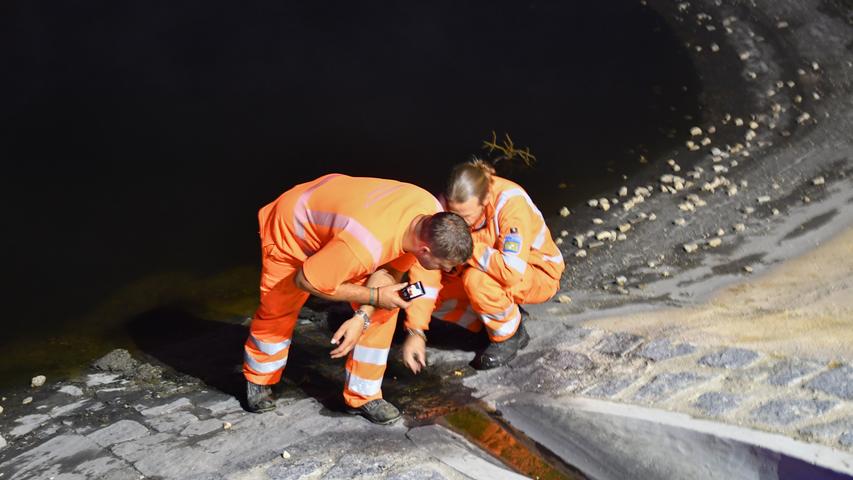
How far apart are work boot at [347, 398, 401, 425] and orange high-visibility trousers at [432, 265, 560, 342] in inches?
29.4

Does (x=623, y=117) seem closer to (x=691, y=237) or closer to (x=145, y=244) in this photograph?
(x=691, y=237)

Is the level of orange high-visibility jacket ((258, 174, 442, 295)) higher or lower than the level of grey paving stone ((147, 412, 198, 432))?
higher

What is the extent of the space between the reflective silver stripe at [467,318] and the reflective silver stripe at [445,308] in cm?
8

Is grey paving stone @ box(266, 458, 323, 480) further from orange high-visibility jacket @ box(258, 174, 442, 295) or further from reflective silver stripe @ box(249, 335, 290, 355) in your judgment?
orange high-visibility jacket @ box(258, 174, 442, 295)

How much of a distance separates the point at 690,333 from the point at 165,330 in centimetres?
313

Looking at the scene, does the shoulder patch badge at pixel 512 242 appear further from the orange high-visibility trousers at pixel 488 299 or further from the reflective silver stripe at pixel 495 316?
the reflective silver stripe at pixel 495 316

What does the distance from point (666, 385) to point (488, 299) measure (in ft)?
3.26

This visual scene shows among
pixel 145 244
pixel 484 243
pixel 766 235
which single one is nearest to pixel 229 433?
pixel 484 243

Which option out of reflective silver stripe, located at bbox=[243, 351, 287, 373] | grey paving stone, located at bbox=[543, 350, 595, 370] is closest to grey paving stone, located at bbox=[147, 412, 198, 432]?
reflective silver stripe, located at bbox=[243, 351, 287, 373]

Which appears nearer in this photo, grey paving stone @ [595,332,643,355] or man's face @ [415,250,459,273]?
man's face @ [415,250,459,273]

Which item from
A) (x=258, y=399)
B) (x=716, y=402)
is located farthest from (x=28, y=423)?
(x=716, y=402)

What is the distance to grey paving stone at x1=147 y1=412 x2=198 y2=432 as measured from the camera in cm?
505

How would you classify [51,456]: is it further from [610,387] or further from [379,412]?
[610,387]

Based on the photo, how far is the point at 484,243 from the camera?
5492mm
